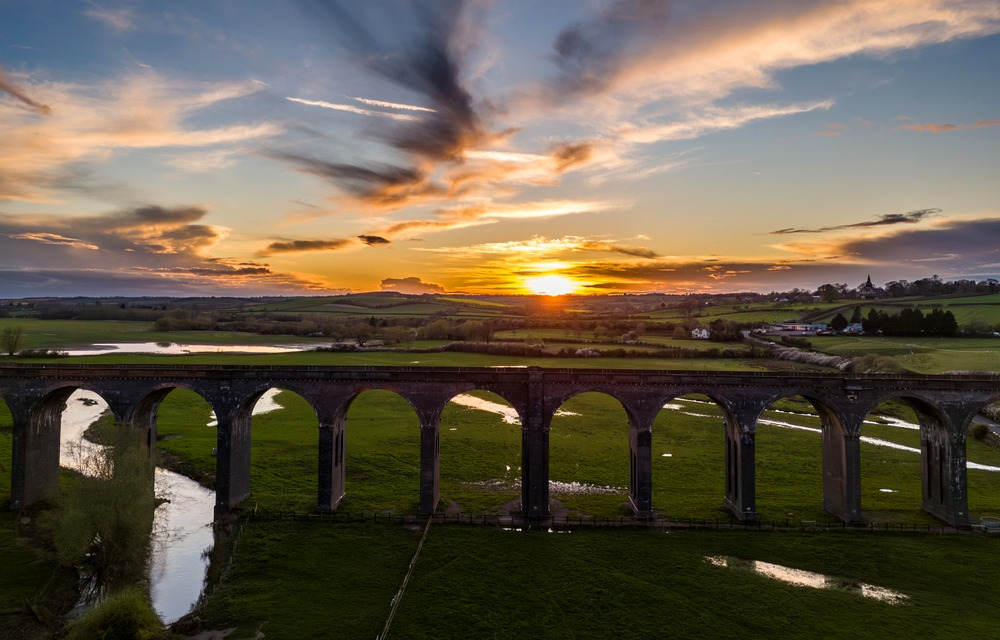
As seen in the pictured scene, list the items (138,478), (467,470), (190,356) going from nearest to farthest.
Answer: (138,478) < (467,470) < (190,356)

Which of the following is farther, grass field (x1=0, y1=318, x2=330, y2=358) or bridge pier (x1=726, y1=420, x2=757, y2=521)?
grass field (x1=0, y1=318, x2=330, y2=358)

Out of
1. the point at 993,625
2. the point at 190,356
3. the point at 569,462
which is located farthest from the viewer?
the point at 190,356

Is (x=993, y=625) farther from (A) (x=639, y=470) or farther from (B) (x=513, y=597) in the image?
(B) (x=513, y=597)

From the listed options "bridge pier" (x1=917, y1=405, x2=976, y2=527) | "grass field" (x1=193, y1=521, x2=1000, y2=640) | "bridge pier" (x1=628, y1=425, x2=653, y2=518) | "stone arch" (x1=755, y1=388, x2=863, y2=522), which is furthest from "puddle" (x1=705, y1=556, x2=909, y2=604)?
"bridge pier" (x1=917, y1=405, x2=976, y2=527)

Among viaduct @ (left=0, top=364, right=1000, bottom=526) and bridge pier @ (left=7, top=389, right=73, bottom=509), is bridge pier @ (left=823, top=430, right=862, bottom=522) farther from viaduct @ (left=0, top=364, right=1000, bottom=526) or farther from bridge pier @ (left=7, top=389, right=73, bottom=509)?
bridge pier @ (left=7, top=389, right=73, bottom=509)

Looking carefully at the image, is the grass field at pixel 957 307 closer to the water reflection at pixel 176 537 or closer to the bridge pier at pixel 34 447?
the water reflection at pixel 176 537

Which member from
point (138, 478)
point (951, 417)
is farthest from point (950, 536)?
point (138, 478)

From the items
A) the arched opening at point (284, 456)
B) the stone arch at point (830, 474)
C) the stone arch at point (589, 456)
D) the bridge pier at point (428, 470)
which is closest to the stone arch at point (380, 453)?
A: the bridge pier at point (428, 470)
